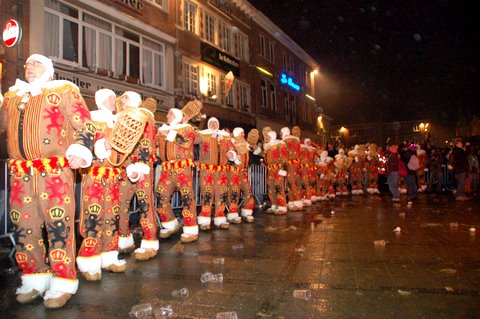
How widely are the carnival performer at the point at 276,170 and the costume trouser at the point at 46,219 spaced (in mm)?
6649

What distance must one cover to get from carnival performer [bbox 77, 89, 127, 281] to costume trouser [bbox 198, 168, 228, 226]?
2598 millimetres

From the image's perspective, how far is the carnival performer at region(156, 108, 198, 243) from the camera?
5996 mm

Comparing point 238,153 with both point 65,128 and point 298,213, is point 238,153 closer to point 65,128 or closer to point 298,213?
point 298,213

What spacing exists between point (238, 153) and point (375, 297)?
5090mm

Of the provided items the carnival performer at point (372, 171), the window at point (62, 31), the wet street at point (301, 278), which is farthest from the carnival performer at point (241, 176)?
the carnival performer at point (372, 171)

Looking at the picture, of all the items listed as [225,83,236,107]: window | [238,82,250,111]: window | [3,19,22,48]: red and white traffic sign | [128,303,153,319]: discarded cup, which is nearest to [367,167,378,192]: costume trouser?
[225,83,236,107]: window

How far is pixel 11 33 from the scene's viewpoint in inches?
404

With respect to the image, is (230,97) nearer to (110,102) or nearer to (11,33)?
(11,33)

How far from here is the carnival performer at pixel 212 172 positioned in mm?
7168

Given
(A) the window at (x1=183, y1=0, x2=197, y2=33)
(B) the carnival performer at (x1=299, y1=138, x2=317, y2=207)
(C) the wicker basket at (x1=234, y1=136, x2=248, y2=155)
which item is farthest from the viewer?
(A) the window at (x1=183, y1=0, x2=197, y2=33)

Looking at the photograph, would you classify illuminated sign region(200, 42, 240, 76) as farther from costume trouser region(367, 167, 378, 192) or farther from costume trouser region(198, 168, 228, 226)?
costume trouser region(198, 168, 228, 226)

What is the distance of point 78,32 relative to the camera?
517 inches

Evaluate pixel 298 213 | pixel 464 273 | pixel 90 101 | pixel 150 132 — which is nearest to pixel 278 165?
pixel 298 213

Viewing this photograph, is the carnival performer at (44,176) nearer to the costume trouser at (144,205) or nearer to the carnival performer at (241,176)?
the costume trouser at (144,205)
